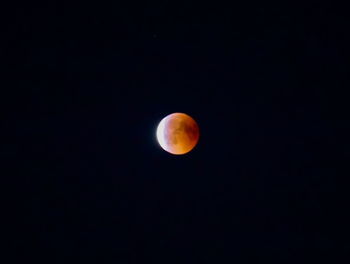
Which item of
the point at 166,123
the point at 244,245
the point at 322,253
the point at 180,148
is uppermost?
the point at 166,123

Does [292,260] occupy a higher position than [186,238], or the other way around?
[186,238]

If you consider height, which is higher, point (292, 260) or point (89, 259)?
point (89, 259)

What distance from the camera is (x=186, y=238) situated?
15398 mm

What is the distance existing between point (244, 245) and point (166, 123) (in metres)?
7.56

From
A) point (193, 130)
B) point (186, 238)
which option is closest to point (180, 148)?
point (193, 130)

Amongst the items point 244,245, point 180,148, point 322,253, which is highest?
point 180,148

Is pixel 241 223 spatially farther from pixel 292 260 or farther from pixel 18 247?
pixel 18 247

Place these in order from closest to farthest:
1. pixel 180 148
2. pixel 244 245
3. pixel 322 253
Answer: pixel 180 148 < pixel 322 253 < pixel 244 245

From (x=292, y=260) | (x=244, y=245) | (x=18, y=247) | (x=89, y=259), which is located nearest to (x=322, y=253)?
(x=292, y=260)

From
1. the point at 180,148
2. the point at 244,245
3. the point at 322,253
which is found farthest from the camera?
the point at 244,245

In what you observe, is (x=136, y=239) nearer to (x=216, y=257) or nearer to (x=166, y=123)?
(x=216, y=257)

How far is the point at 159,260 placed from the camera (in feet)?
50.6

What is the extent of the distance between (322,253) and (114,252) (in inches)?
316

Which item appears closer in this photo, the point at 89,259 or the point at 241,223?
the point at 89,259
